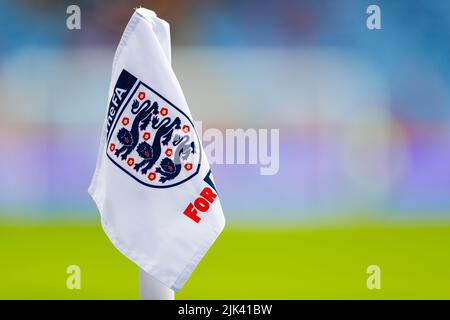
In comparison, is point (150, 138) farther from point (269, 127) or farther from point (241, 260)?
point (241, 260)

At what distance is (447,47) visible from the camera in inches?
129

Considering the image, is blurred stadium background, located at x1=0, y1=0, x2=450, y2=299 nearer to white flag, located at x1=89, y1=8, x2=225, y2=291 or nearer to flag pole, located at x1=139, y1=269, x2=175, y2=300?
flag pole, located at x1=139, y1=269, x2=175, y2=300

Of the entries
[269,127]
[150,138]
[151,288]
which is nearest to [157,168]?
[150,138]

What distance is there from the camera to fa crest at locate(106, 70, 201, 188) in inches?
84.8

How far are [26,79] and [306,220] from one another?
1.66m

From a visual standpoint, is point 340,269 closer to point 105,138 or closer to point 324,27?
point 324,27

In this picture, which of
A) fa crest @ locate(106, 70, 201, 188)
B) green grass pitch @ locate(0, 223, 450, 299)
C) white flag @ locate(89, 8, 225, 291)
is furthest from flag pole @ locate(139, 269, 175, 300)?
green grass pitch @ locate(0, 223, 450, 299)

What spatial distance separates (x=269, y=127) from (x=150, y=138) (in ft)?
4.01

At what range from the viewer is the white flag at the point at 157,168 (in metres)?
2.16

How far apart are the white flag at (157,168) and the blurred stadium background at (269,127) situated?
3.58 feet

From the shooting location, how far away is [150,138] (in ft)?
7.13

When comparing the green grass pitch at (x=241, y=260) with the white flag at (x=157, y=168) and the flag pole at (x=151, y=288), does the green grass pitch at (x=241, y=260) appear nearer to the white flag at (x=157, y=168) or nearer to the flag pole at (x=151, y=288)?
the flag pole at (x=151, y=288)

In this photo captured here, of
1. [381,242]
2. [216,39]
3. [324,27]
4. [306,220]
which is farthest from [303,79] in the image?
[381,242]

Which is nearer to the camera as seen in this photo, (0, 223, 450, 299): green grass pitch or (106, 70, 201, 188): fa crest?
(106, 70, 201, 188): fa crest
